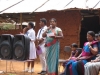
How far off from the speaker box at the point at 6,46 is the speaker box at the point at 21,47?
112mm

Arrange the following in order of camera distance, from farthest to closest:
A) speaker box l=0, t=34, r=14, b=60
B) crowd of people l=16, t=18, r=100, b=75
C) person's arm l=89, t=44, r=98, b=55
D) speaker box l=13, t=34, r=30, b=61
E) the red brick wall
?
the red brick wall
speaker box l=0, t=34, r=14, b=60
speaker box l=13, t=34, r=30, b=61
person's arm l=89, t=44, r=98, b=55
crowd of people l=16, t=18, r=100, b=75

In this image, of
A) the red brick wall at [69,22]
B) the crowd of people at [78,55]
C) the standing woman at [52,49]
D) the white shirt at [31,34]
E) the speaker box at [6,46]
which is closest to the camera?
the crowd of people at [78,55]

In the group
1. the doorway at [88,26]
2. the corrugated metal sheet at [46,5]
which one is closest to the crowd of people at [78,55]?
the corrugated metal sheet at [46,5]

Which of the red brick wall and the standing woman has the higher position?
the red brick wall

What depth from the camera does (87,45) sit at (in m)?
5.40

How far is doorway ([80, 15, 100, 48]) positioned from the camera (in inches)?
447

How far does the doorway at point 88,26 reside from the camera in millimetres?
11353

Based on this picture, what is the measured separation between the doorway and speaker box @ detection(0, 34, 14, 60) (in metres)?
5.17

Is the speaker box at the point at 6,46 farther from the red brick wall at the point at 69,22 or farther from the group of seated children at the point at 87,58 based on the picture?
the red brick wall at the point at 69,22

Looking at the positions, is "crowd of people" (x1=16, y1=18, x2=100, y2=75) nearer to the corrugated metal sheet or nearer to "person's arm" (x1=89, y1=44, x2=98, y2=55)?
"person's arm" (x1=89, y1=44, x2=98, y2=55)

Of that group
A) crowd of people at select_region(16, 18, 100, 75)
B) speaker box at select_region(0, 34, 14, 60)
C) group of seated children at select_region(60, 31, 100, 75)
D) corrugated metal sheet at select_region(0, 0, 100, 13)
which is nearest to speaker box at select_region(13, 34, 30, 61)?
speaker box at select_region(0, 34, 14, 60)

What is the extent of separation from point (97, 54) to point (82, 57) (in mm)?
359

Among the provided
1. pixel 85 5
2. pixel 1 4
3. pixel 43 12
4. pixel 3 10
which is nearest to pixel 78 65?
pixel 85 5

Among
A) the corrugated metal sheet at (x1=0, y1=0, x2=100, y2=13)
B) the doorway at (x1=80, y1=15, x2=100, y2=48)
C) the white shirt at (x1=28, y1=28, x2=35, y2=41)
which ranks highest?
the corrugated metal sheet at (x1=0, y1=0, x2=100, y2=13)
